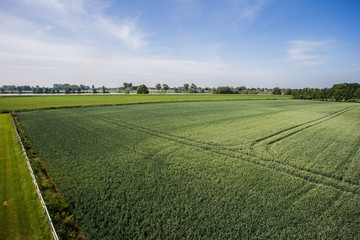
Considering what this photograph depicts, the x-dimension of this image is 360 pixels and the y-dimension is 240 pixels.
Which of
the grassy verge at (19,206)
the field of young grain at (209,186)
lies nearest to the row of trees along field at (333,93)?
the field of young grain at (209,186)

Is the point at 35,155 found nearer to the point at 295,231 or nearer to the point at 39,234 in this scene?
the point at 39,234

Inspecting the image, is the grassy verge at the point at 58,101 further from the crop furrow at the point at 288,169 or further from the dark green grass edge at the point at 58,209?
the crop furrow at the point at 288,169

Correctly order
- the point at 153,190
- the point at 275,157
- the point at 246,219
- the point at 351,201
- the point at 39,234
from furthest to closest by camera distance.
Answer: the point at 275,157
the point at 153,190
the point at 351,201
the point at 246,219
the point at 39,234

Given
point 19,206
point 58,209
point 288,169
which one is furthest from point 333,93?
point 19,206

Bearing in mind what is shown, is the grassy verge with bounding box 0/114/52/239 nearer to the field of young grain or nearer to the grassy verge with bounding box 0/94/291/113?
the field of young grain

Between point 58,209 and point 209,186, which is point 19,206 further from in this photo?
point 209,186

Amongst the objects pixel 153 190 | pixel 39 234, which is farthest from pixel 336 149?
pixel 39 234
